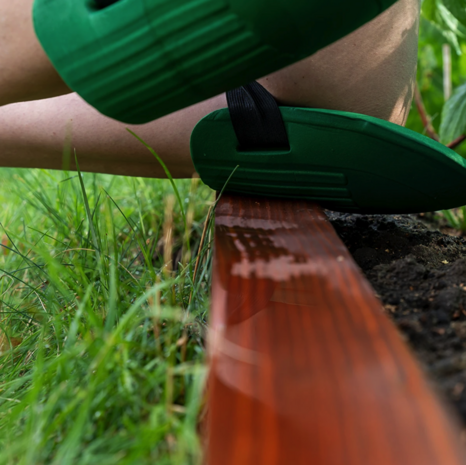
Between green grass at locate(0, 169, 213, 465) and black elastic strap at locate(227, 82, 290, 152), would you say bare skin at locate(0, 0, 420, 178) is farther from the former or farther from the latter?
green grass at locate(0, 169, 213, 465)

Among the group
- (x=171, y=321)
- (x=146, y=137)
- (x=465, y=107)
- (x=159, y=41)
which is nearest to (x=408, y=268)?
(x=171, y=321)

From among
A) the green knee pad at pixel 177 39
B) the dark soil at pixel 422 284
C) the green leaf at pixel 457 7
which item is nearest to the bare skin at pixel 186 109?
the green knee pad at pixel 177 39

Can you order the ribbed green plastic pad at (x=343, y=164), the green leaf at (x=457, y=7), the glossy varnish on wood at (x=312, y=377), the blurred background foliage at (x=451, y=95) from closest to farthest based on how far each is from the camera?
the glossy varnish on wood at (x=312, y=377)
the ribbed green plastic pad at (x=343, y=164)
the green leaf at (x=457, y=7)
the blurred background foliage at (x=451, y=95)

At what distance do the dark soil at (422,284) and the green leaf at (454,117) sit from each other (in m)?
0.53

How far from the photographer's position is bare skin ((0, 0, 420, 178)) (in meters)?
1.02

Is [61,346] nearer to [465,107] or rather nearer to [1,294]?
[1,294]

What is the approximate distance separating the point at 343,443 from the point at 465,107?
146cm

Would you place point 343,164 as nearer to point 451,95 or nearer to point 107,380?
point 107,380

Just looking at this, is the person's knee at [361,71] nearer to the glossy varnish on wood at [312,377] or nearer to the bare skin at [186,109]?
the bare skin at [186,109]

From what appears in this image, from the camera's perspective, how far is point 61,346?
85 cm

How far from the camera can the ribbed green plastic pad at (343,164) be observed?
932mm

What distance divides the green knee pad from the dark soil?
1.32ft

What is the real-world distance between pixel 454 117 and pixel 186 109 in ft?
3.18

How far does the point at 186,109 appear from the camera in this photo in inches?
45.1
